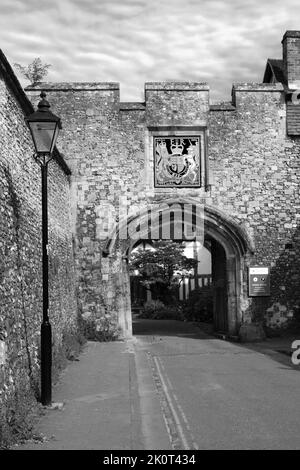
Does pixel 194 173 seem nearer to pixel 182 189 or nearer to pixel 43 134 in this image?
pixel 182 189

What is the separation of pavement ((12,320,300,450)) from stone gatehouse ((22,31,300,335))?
120 inches

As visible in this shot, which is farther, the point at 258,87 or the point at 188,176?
the point at 258,87

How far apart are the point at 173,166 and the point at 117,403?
33.9ft

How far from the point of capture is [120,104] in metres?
17.1

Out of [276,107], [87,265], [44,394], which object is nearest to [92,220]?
[87,265]

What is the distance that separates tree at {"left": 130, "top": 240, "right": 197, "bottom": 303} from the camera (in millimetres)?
36031

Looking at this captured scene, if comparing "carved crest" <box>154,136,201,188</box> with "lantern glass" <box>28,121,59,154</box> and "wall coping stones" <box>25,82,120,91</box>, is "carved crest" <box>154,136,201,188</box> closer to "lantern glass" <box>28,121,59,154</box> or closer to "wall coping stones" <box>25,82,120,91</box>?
"wall coping stones" <box>25,82,120,91</box>

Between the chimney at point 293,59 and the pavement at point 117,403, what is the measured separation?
7.93 m

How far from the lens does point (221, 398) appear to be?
26.8 feet

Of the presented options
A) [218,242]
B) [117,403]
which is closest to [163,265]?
[218,242]

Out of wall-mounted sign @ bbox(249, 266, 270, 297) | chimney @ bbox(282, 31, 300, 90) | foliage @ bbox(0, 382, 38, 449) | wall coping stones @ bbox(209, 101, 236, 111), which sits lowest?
foliage @ bbox(0, 382, 38, 449)

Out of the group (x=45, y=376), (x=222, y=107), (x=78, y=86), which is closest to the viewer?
(x=45, y=376)

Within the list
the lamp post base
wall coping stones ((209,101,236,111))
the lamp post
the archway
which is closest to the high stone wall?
the lamp post base

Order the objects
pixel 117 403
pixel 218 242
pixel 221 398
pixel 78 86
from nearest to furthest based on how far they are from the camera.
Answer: pixel 117 403 < pixel 221 398 < pixel 78 86 < pixel 218 242
